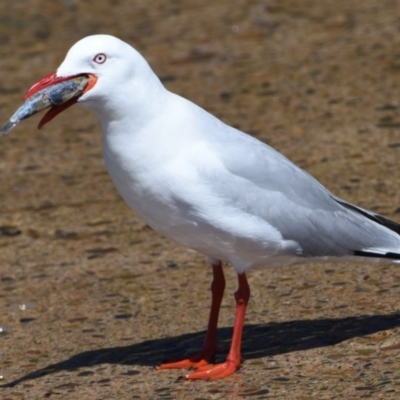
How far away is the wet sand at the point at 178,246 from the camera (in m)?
5.09

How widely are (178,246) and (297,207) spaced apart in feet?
5.96

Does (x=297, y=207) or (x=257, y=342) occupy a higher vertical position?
(x=297, y=207)

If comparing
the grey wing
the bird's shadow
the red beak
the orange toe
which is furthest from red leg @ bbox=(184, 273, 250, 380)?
the red beak

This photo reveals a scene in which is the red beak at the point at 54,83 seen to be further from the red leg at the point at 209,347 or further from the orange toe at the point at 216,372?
the orange toe at the point at 216,372

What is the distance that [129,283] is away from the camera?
6.34 metres

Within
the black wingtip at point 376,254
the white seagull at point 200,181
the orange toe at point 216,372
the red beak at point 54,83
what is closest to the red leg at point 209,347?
the white seagull at point 200,181

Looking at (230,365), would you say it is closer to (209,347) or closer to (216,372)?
(216,372)

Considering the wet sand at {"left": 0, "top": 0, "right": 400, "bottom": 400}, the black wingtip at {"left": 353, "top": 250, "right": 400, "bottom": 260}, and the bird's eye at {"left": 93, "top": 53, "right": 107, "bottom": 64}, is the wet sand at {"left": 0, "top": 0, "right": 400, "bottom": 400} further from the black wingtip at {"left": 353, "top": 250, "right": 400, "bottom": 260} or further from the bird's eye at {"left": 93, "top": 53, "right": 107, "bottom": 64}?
the bird's eye at {"left": 93, "top": 53, "right": 107, "bottom": 64}

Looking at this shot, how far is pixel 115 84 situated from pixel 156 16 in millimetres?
6266

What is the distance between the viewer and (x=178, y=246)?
6.82m

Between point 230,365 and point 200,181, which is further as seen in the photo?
point 230,365

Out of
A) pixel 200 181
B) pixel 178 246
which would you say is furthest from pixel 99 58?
pixel 178 246

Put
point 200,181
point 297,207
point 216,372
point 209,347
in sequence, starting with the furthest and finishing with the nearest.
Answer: point 209,347 < point 297,207 < point 216,372 < point 200,181

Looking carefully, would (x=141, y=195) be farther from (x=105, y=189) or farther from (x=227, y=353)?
(x=105, y=189)
